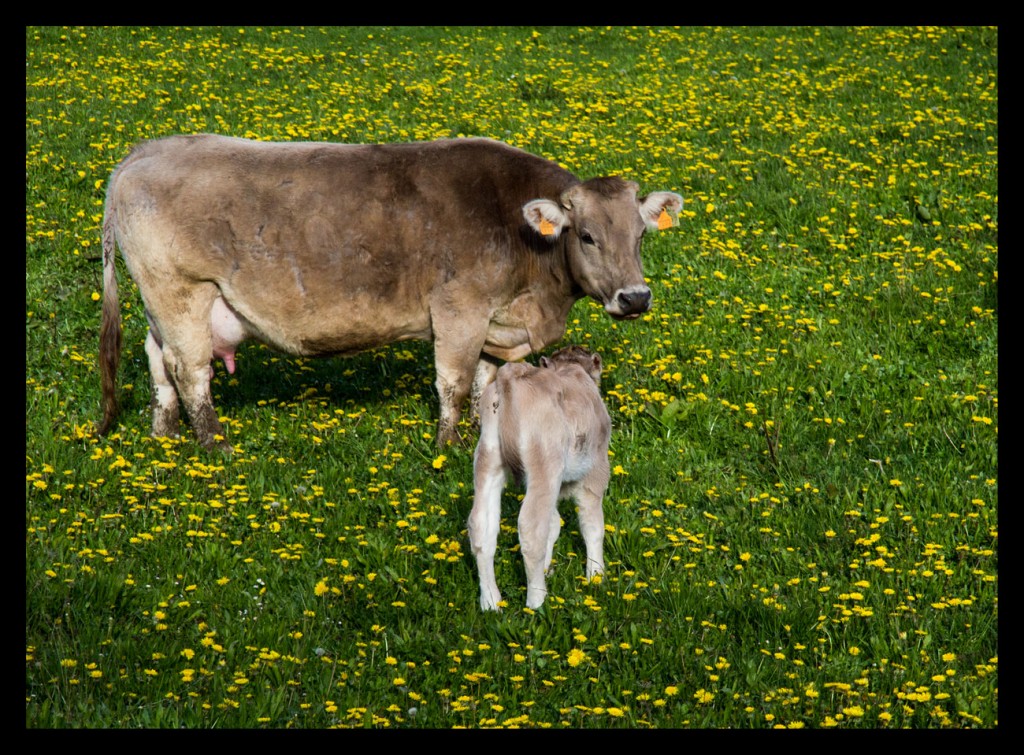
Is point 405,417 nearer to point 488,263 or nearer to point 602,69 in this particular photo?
point 488,263

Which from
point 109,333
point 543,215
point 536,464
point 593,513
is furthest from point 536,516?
point 109,333

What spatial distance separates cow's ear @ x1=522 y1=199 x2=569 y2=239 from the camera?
1012 cm

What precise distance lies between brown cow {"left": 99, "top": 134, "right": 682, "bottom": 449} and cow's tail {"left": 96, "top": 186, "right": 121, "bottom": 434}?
12mm

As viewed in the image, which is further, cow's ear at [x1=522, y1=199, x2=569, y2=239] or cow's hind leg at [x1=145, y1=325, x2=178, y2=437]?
cow's hind leg at [x1=145, y1=325, x2=178, y2=437]

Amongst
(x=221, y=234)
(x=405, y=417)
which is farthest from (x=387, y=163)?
(x=405, y=417)

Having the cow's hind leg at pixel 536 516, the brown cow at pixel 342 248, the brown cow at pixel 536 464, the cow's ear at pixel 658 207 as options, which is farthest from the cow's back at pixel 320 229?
the cow's hind leg at pixel 536 516

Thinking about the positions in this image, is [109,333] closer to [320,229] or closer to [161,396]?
[161,396]

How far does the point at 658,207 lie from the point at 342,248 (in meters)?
2.66

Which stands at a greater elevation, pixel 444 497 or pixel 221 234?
pixel 221 234

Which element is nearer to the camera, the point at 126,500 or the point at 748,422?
the point at 126,500

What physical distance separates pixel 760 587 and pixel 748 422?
2.81 metres

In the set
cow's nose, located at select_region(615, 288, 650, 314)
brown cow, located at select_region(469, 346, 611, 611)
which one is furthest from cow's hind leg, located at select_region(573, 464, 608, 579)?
cow's nose, located at select_region(615, 288, 650, 314)

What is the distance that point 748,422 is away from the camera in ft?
→ 34.7

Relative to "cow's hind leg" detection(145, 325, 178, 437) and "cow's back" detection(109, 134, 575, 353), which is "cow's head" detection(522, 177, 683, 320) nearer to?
"cow's back" detection(109, 134, 575, 353)
